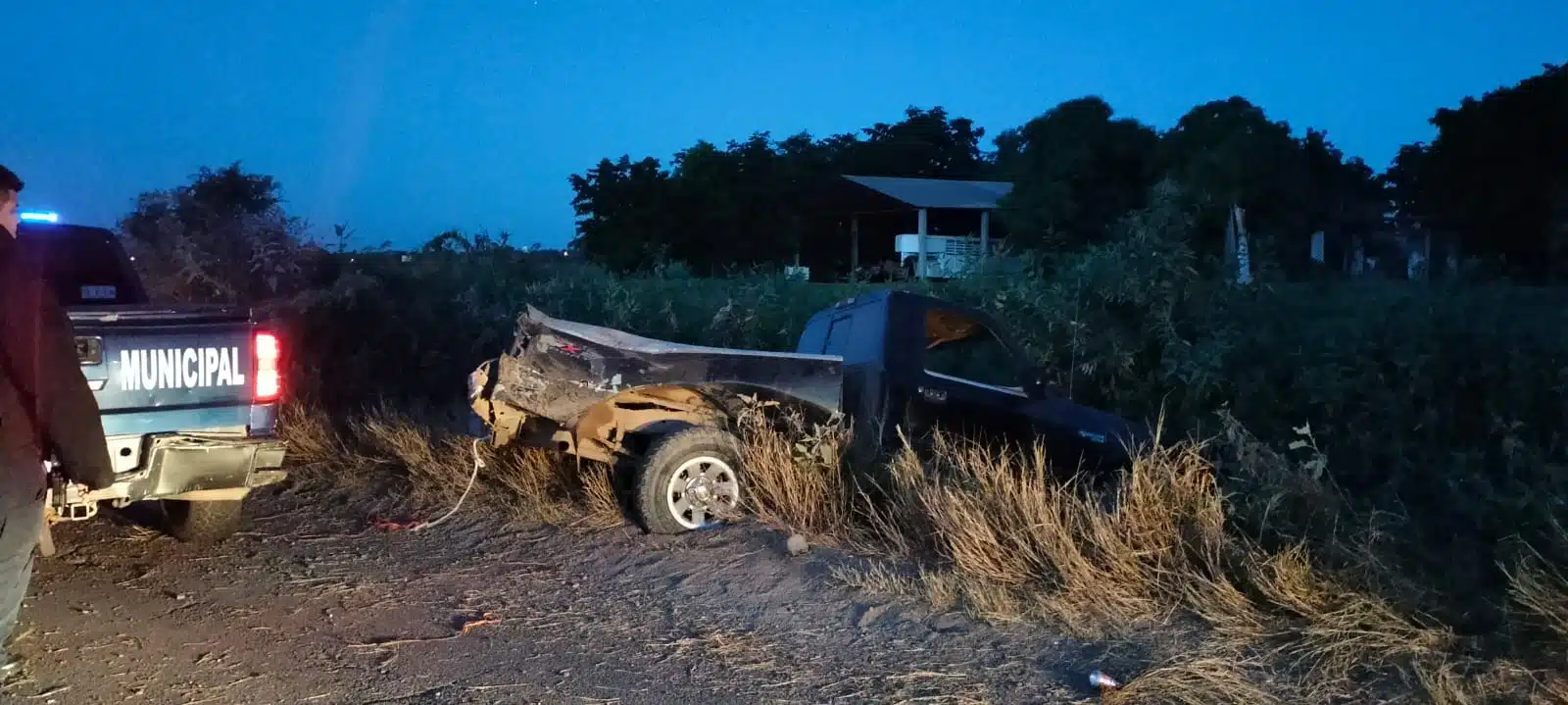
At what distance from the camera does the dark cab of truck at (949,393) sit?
7766mm

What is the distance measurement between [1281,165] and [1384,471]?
10.2m

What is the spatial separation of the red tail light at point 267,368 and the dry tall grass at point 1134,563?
2.01 meters

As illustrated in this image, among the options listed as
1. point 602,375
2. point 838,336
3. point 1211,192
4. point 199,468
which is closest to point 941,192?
point 1211,192

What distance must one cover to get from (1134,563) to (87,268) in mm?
6532

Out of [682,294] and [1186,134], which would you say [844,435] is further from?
[1186,134]

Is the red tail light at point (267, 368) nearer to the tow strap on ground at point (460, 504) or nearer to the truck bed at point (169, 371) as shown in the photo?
the truck bed at point (169, 371)

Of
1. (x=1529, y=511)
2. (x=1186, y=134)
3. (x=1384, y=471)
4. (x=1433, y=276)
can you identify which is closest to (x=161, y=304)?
(x=1529, y=511)

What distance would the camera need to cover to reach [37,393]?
397 centimetres

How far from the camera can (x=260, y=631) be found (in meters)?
5.66

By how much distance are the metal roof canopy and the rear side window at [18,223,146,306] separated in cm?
2195

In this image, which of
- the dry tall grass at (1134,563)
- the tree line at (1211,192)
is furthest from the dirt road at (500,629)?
the tree line at (1211,192)

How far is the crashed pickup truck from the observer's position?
7.00 metres

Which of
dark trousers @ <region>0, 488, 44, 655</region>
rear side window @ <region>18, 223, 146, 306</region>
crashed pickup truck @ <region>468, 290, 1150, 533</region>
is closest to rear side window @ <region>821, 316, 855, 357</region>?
crashed pickup truck @ <region>468, 290, 1150, 533</region>

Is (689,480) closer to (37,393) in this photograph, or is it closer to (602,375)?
(602,375)
